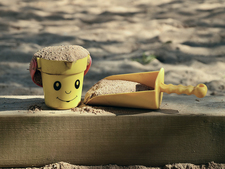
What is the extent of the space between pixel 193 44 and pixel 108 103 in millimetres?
2247

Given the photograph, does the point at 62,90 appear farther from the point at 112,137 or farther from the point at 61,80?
the point at 112,137

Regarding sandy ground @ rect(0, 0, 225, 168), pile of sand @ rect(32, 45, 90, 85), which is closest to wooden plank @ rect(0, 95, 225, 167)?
pile of sand @ rect(32, 45, 90, 85)

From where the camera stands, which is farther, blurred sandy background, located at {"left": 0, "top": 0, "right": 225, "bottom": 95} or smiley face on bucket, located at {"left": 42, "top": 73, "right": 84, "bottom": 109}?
blurred sandy background, located at {"left": 0, "top": 0, "right": 225, "bottom": 95}

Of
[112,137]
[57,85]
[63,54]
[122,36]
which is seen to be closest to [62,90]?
[57,85]

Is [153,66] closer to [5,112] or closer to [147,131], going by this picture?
[147,131]

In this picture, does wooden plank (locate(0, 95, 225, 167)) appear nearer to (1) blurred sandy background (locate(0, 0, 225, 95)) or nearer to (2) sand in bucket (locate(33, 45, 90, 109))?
(2) sand in bucket (locate(33, 45, 90, 109))

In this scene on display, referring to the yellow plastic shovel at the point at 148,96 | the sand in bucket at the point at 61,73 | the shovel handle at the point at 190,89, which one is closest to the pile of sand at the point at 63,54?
the sand in bucket at the point at 61,73

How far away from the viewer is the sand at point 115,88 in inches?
63.4

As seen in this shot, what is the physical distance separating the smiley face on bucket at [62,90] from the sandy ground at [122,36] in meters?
1.02

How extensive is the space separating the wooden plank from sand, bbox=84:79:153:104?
0.10 m

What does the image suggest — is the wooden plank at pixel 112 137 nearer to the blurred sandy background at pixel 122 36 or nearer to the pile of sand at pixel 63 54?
the pile of sand at pixel 63 54

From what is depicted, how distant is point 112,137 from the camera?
5.12 ft

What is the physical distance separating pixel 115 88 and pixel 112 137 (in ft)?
0.85

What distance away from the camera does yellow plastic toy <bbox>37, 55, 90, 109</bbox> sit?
4.87ft
